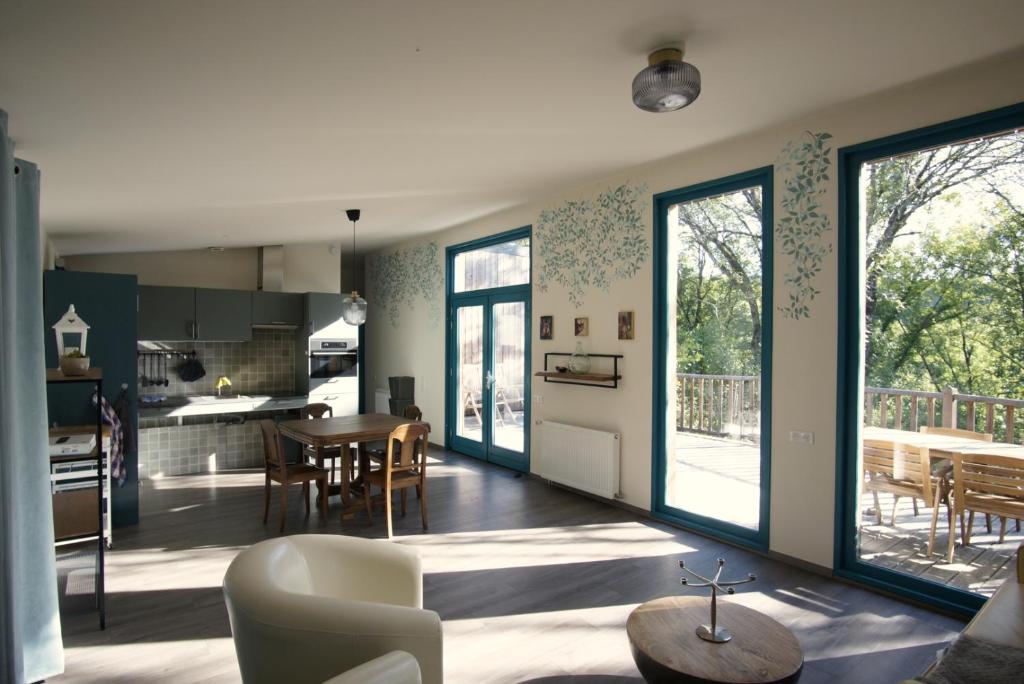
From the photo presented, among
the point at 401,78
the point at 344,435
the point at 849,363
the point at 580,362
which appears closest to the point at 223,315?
the point at 344,435

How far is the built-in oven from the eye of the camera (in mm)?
7059

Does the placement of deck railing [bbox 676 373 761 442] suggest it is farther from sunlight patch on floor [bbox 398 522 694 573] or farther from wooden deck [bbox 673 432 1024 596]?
sunlight patch on floor [bbox 398 522 694 573]

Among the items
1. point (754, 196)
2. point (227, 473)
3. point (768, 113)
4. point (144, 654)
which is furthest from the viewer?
point (227, 473)

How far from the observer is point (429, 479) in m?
5.86

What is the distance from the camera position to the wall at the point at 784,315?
3.12 meters

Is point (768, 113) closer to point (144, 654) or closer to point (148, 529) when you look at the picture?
point (144, 654)

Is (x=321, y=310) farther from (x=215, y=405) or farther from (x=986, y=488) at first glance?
(x=986, y=488)

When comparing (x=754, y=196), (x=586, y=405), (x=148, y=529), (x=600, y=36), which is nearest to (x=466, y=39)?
(x=600, y=36)

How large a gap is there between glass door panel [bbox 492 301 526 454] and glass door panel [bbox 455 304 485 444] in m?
0.27

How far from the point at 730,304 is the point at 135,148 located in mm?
3913

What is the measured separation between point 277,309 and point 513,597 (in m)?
5.15

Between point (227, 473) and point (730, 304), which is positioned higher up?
point (730, 304)

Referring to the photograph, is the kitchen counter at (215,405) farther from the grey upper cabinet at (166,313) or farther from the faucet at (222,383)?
the grey upper cabinet at (166,313)

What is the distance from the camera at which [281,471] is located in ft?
14.4
